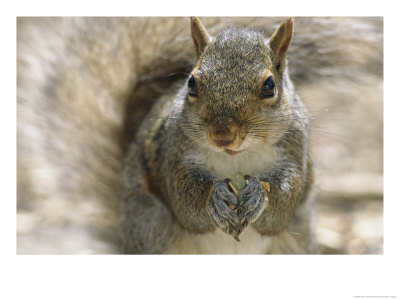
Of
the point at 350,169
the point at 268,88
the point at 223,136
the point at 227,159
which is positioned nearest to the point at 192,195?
the point at 227,159

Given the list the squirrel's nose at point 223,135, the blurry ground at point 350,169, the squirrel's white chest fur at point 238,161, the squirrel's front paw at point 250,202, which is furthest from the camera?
the blurry ground at point 350,169

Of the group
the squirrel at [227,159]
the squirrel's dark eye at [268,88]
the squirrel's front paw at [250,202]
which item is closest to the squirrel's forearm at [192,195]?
the squirrel at [227,159]

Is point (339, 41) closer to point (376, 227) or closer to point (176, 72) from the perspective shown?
point (176, 72)

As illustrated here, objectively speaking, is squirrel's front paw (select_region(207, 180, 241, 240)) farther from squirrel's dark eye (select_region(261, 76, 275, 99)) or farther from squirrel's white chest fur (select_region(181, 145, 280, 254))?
squirrel's dark eye (select_region(261, 76, 275, 99))

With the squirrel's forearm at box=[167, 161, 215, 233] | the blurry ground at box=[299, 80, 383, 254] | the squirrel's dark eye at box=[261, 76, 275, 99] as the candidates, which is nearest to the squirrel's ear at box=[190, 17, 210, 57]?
the squirrel's dark eye at box=[261, 76, 275, 99]

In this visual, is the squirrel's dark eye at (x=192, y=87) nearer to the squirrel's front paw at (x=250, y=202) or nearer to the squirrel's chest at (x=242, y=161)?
the squirrel's chest at (x=242, y=161)
